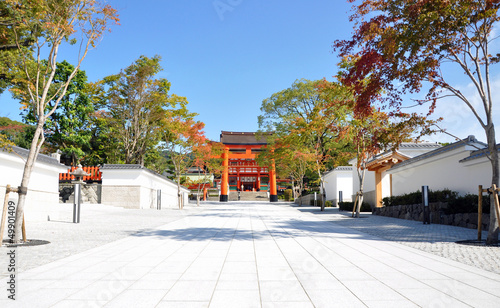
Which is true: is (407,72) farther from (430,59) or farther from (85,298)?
(85,298)

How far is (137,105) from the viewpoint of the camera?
2397 cm

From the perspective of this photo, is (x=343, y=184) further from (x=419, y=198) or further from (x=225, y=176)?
(x=225, y=176)

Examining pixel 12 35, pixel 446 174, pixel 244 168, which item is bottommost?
pixel 446 174

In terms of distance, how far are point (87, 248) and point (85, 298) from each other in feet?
11.1

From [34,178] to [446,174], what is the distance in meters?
15.1

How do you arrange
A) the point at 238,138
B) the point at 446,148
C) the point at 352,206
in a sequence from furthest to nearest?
the point at 238,138 → the point at 352,206 → the point at 446,148

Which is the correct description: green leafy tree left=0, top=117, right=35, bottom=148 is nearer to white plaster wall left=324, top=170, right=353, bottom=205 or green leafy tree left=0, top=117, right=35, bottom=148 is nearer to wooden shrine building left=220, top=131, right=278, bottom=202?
wooden shrine building left=220, top=131, right=278, bottom=202

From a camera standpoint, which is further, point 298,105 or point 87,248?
point 298,105

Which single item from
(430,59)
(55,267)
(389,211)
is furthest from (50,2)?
(389,211)

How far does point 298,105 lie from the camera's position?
2869 centimetres

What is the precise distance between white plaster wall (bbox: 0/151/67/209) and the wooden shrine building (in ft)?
64.8

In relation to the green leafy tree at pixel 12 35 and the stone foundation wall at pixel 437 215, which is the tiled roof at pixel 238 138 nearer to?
the stone foundation wall at pixel 437 215

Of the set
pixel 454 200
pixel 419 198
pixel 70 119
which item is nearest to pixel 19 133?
pixel 70 119

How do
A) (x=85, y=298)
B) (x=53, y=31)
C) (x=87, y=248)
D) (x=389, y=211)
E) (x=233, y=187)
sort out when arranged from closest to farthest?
(x=85, y=298) < (x=87, y=248) < (x=53, y=31) < (x=389, y=211) < (x=233, y=187)
